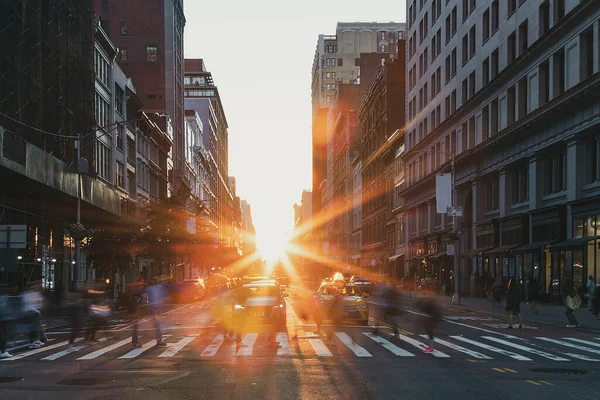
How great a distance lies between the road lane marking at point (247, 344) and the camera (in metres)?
17.9

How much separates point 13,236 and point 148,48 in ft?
263

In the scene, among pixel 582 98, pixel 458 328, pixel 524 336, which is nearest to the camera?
pixel 524 336

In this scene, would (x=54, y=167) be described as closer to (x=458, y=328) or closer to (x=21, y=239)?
(x=21, y=239)

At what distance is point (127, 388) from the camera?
1258cm

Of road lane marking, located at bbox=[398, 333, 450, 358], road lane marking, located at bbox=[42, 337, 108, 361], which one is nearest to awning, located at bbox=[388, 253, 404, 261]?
road lane marking, located at bbox=[398, 333, 450, 358]

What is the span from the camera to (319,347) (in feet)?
63.3

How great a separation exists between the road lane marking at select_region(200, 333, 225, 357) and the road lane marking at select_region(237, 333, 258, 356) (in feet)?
2.11

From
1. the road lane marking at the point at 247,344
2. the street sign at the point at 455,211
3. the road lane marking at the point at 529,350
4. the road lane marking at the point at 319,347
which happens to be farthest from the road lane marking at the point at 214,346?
the street sign at the point at 455,211

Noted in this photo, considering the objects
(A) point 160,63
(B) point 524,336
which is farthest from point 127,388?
(A) point 160,63

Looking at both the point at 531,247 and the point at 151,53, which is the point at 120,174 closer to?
the point at 531,247

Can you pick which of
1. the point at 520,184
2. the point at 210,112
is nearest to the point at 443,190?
the point at 520,184

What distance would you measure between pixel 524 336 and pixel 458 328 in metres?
3.67

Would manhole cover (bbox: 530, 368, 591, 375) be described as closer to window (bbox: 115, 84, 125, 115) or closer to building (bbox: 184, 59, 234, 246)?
window (bbox: 115, 84, 125, 115)

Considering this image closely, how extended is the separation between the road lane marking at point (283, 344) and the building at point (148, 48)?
3010 inches
